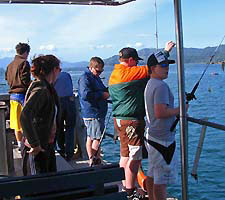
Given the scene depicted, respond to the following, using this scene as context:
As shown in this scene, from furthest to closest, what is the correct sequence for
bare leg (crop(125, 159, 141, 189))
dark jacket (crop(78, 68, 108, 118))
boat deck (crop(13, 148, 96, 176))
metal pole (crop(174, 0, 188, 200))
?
dark jacket (crop(78, 68, 108, 118))
boat deck (crop(13, 148, 96, 176))
bare leg (crop(125, 159, 141, 189))
metal pole (crop(174, 0, 188, 200))

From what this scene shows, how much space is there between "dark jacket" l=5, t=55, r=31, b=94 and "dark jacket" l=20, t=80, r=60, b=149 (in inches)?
73.7

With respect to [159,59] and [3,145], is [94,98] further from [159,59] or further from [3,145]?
[159,59]

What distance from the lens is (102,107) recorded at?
5.01m

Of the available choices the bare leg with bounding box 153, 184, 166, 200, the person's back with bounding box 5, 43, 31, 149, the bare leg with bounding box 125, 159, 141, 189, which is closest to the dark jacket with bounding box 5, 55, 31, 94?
the person's back with bounding box 5, 43, 31, 149

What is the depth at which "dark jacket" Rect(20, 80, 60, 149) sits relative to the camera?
2766 mm

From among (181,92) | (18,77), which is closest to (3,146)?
(18,77)

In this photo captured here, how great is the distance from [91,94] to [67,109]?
2.23ft

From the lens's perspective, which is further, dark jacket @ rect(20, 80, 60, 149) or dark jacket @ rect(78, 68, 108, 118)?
dark jacket @ rect(78, 68, 108, 118)

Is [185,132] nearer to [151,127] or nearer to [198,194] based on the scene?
[151,127]

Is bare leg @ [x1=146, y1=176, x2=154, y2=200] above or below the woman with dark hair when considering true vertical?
below

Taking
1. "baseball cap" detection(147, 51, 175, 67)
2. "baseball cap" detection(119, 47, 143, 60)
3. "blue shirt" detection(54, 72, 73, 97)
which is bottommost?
"blue shirt" detection(54, 72, 73, 97)

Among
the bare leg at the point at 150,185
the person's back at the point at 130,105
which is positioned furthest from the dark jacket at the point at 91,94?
the bare leg at the point at 150,185

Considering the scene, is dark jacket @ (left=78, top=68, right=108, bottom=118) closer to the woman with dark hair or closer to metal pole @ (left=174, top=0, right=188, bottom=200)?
the woman with dark hair

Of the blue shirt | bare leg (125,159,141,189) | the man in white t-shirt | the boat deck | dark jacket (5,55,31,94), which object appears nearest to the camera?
the man in white t-shirt
